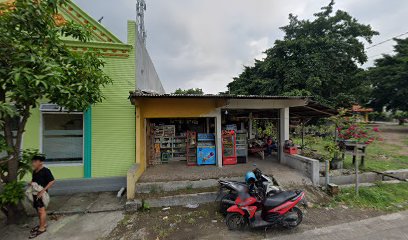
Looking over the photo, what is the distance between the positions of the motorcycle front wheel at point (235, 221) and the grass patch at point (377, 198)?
308 cm

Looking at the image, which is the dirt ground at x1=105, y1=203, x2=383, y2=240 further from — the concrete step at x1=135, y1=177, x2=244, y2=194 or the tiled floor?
the tiled floor

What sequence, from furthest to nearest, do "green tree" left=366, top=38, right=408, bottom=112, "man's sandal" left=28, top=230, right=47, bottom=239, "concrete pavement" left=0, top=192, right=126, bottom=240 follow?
"green tree" left=366, top=38, right=408, bottom=112
"concrete pavement" left=0, top=192, right=126, bottom=240
"man's sandal" left=28, top=230, right=47, bottom=239

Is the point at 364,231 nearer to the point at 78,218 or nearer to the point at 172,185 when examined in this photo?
the point at 172,185

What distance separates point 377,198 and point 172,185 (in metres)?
5.82

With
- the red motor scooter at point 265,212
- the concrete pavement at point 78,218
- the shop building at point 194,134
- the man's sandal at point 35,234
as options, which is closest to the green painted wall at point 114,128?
the shop building at point 194,134

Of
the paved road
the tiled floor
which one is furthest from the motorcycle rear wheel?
the tiled floor

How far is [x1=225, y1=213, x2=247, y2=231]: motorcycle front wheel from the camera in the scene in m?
3.99

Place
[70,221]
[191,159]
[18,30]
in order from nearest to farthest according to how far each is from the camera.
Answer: [18,30] → [70,221] → [191,159]

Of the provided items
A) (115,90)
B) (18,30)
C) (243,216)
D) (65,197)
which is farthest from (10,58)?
(243,216)

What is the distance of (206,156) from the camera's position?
7.36 m

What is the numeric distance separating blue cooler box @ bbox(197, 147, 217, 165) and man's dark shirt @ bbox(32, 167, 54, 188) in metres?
4.54

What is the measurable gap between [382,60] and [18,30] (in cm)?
3575

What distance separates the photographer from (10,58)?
3428mm

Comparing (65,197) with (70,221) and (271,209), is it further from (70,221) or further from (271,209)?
(271,209)
